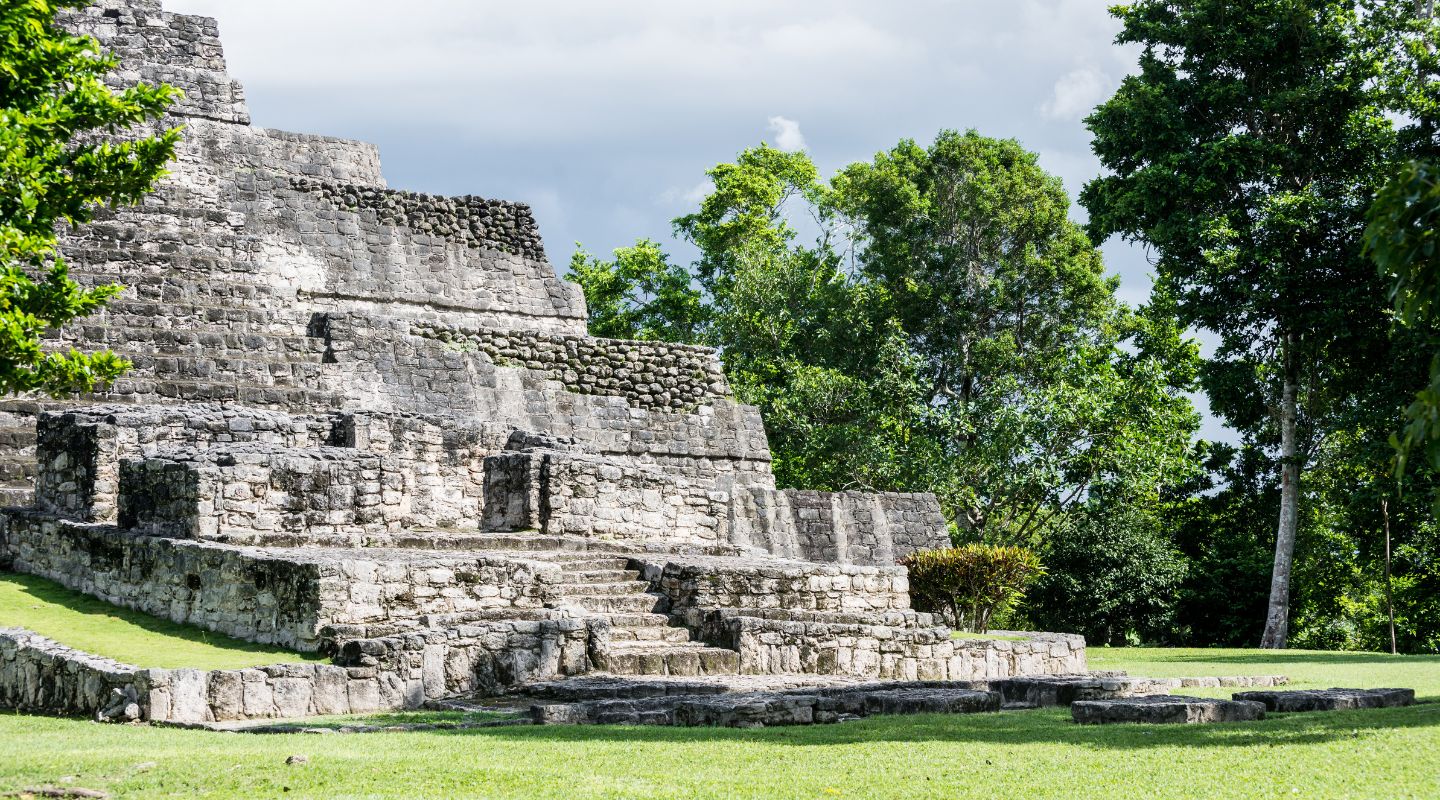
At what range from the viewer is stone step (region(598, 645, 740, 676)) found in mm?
11906

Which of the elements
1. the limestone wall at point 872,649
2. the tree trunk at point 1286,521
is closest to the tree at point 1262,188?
the tree trunk at point 1286,521

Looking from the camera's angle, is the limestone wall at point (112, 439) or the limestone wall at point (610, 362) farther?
the limestone wall at point (610, 362)

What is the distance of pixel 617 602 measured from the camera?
1324 cm

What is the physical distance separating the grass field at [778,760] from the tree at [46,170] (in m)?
3.99

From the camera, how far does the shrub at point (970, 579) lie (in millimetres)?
17797

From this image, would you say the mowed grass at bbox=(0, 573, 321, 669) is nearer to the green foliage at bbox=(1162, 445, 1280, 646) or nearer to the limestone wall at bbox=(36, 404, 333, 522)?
the limestone wall at bbox=(36, 404, 333, 522)

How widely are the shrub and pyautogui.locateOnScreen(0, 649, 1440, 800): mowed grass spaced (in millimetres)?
8563

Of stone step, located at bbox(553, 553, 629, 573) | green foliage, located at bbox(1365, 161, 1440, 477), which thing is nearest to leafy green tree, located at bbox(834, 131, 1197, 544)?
stone step, located at bbox(553, 553, 629, 573)

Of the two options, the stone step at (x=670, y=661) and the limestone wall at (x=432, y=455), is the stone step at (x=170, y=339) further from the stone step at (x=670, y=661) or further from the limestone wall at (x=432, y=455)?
the stone step at (x=670, y=661)

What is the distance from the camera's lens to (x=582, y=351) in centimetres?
2092

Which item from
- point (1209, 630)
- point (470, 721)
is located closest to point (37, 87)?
point (470, 721)

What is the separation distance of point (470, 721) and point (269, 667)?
1482 millimetres

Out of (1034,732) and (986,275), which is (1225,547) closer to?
(986,275)

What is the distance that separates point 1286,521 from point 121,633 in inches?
738
